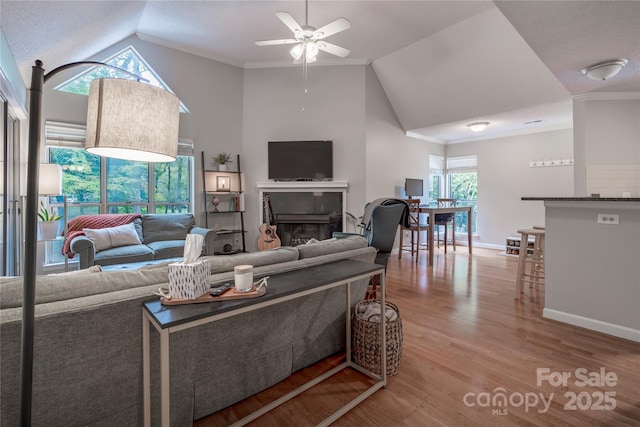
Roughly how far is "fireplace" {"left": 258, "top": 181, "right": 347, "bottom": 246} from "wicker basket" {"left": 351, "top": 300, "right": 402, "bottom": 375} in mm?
3384

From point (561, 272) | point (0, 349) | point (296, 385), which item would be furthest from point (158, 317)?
point (561, 272)

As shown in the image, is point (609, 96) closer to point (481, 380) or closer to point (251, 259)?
point (481, 380)

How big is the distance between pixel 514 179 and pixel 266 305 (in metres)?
6.48

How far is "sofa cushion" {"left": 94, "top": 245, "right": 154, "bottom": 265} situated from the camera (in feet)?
11.0

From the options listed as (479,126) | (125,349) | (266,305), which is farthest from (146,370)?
(479,126)

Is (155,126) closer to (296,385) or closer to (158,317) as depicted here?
(158,317)

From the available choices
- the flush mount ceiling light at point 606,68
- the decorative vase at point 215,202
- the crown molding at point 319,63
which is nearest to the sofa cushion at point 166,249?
the decorative vase at point 215,202

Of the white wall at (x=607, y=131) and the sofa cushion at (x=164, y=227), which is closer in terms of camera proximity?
the white wall at (x=607, y=131)

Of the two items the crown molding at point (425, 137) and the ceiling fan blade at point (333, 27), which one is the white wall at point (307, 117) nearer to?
the crown molding at point (425, 137)

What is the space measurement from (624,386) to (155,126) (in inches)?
110

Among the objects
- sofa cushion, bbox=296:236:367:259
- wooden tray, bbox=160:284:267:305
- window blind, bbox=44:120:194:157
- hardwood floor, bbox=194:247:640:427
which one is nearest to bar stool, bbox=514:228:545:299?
hardwood floor, bbox=194:247:640:427

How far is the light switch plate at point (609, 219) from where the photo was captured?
2336 mm

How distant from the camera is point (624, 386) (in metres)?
1.77

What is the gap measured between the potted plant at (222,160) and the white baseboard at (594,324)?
186 inches
